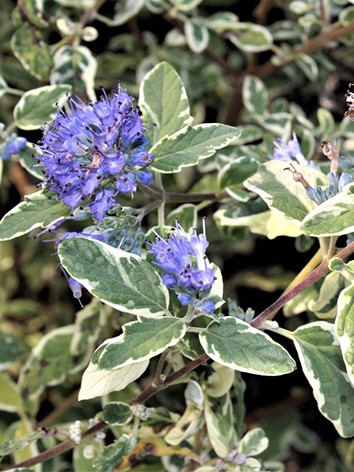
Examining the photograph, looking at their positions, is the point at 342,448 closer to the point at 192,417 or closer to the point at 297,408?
the point at 297,408

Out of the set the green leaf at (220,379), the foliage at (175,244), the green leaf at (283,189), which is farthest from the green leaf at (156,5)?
the green leaf at (220,379)

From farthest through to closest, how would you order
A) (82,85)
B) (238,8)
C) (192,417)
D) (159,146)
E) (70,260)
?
(238,8) → (82,85) → (192,417) → (159,146) → (70,260)

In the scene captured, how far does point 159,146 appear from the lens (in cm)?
97

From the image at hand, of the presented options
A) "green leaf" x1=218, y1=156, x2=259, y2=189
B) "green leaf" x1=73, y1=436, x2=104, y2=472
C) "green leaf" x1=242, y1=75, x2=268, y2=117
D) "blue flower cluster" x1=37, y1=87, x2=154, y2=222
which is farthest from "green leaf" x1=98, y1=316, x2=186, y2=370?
"green leaf" x1=242, y1=75, x2=268, y2=117

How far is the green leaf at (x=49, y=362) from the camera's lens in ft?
4.52

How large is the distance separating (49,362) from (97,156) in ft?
2.09

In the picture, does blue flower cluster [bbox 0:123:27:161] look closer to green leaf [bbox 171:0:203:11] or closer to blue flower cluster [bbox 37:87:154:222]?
blue flower cluster [bbox 37:87:154:222]

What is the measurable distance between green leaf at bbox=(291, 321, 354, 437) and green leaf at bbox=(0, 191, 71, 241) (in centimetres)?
36

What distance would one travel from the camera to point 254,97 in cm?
153

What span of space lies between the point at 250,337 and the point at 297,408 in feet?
2.87

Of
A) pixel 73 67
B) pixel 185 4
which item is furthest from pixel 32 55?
pixel 185 4

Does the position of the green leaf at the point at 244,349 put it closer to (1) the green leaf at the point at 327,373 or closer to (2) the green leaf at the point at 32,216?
(1) the green leaf at the point at 327,373

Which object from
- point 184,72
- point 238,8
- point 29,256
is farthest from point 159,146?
point 238,8

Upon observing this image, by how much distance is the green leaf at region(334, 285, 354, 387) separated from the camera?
0.85 metres
